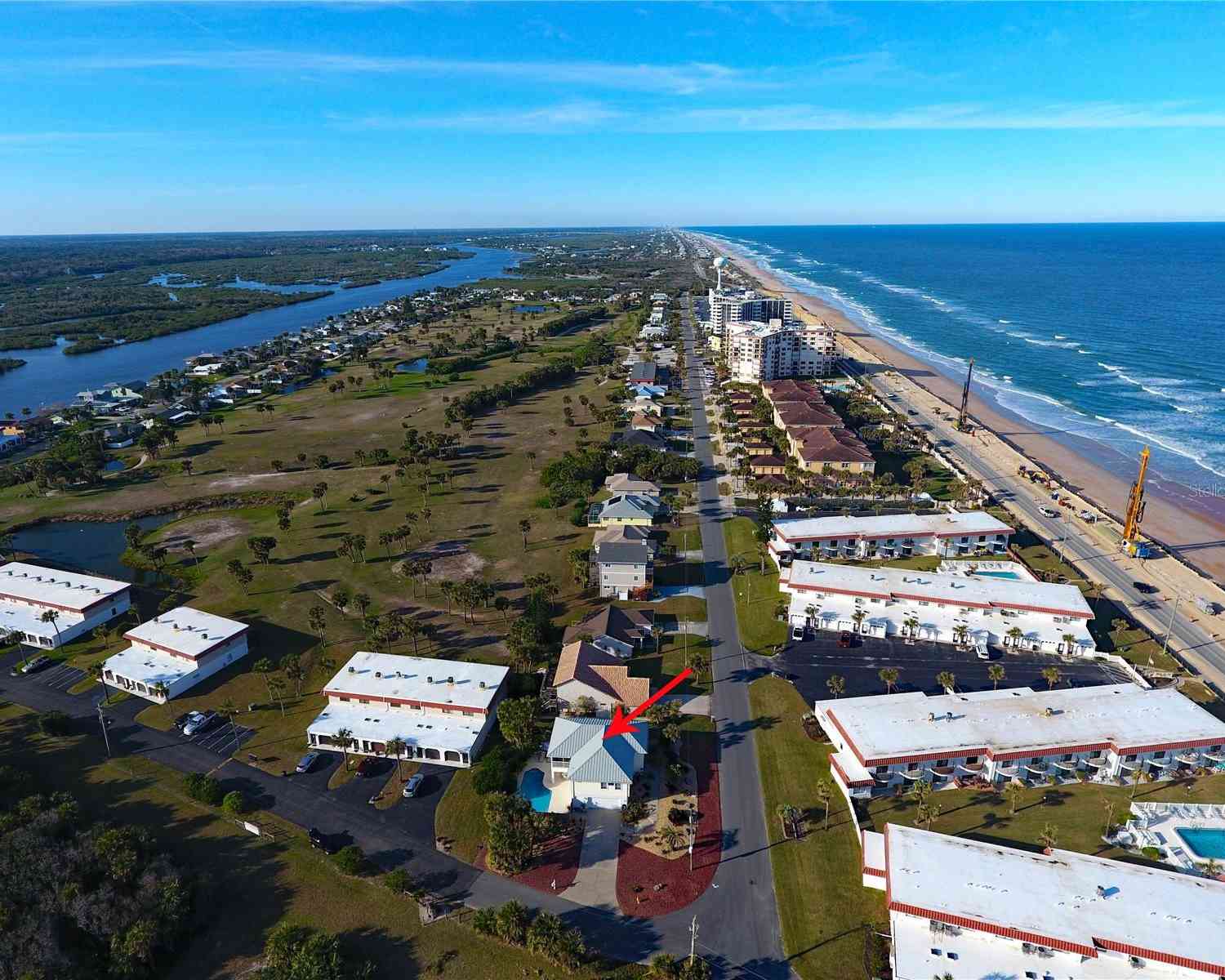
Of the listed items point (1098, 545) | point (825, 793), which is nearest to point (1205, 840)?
point (825, 793)

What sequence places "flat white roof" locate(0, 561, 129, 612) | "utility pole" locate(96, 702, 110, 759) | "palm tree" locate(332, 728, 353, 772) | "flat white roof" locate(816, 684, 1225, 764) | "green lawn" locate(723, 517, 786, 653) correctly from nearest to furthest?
"flat white roof" locate(816, 684, 1225, 764) → "palm tree" locate(332, 728, 353, 772) → "utility pole" locate(96, 702, 110, 759) → "green lawn" locate(723, 517, 786, 653) → "flat white roof" locate(0, 561, 129, 612)

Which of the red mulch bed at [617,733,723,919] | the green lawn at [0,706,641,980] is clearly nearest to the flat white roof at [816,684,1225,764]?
the red mulch bed at [617,733,723,919]

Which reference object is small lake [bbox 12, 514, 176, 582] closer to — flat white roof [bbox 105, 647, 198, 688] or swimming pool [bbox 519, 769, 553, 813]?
flat white roof [bbox 105, 647, 198, 688]

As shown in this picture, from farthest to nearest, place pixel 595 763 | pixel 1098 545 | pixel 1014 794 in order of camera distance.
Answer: pixel 1098 545
pixel 595 763
pixel 1014 794

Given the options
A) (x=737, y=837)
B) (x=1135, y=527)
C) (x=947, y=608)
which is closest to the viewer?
(x=737, y=837)

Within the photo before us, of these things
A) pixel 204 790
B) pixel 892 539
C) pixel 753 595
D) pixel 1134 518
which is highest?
pixel 1134 518

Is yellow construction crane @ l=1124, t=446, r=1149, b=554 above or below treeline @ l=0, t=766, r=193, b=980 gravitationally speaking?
above

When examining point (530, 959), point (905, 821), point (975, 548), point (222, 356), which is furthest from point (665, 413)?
point (222, 356)

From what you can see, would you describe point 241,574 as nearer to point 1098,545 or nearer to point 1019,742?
point 1019,742
